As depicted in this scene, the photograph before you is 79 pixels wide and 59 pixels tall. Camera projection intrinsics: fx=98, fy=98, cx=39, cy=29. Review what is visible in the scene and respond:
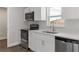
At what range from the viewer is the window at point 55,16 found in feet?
11.7

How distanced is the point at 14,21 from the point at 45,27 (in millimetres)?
1666

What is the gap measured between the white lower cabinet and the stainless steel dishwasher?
0.19 metres

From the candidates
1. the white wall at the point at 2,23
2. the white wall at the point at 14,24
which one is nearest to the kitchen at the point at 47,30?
the white wall at the point at 14,24

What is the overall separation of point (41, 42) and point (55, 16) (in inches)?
46.3

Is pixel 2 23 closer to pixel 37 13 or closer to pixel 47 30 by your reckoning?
pixel 37 13

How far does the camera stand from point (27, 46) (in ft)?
13.6

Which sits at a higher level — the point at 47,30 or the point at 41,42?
the point at 47,30

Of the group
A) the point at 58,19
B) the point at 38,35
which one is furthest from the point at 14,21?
the point at 58,19

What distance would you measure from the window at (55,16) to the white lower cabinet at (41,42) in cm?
80

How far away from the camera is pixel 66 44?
7.84 feet

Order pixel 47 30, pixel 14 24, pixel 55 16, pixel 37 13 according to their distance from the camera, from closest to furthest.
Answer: pixel 55 16 < pixel 47 30 < pixel 37 13 < pixel 14 24

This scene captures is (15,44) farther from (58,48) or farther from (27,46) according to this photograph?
(58,48)

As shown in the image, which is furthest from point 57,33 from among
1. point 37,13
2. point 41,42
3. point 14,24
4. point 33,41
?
point 14,24
